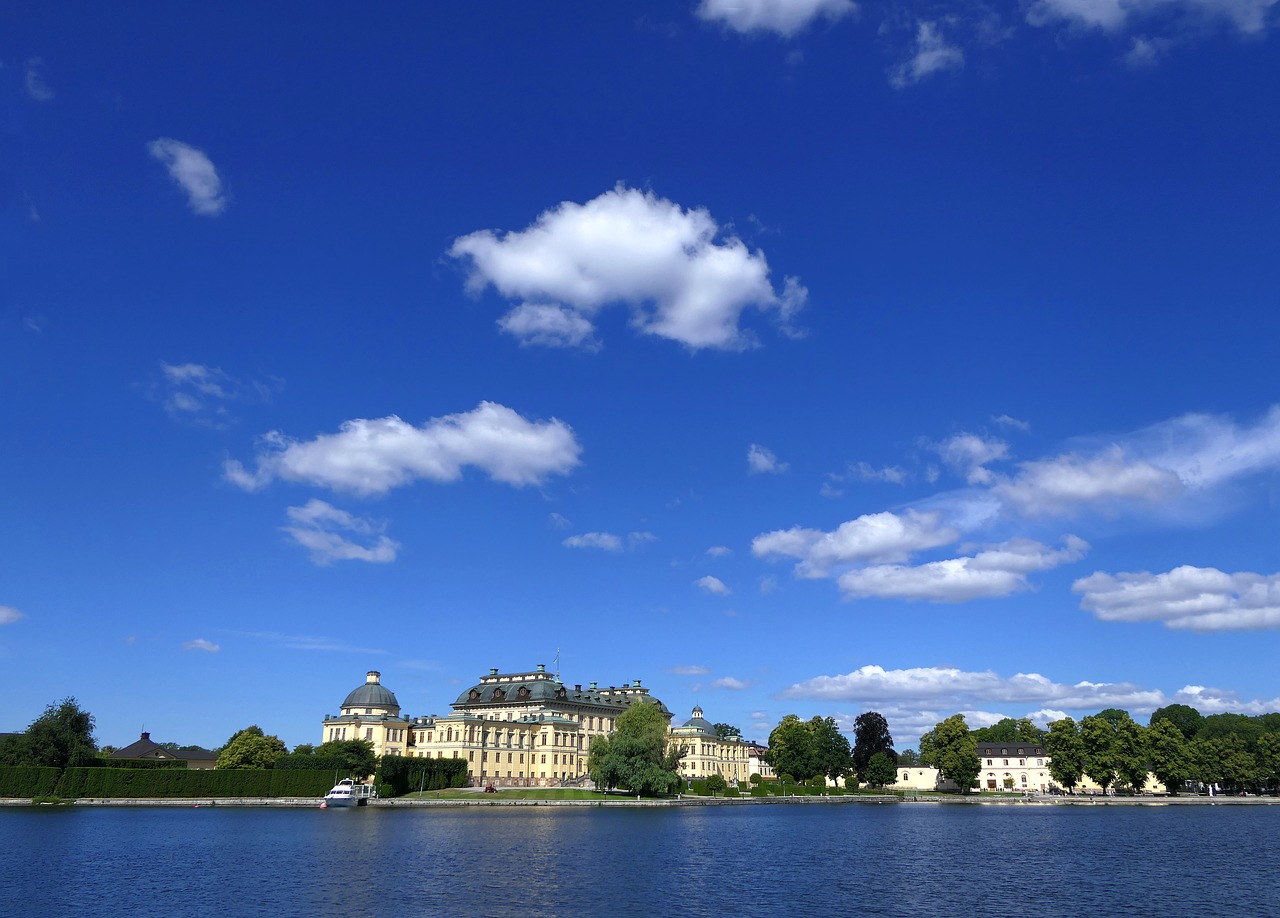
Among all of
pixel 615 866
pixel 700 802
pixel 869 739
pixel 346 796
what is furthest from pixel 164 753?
pixel 615 866

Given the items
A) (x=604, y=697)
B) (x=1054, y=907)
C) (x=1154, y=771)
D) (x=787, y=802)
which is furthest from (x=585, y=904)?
(x=604, y=697)

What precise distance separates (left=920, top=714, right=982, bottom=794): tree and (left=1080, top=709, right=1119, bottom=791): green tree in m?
16.2

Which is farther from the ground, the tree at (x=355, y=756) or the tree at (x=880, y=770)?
the tree at (x=355, y=756)

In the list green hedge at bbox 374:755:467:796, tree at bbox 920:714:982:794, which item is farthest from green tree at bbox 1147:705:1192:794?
green hedge at bbox 374:755:467:796

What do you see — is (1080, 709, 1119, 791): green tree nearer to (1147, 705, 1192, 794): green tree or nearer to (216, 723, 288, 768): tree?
(1147, 705, 1192, 794): green tree

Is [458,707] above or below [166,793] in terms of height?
above

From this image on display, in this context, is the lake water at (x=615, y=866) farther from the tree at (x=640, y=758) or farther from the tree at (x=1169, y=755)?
the tree at (x=1169, y=755)

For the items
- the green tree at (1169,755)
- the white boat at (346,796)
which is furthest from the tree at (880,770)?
the white boat at (346,796)

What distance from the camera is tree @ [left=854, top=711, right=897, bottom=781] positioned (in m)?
158

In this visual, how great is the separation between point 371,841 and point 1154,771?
116969 millimetres

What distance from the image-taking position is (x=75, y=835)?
66.9 metres

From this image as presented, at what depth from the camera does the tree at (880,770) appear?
503 feet

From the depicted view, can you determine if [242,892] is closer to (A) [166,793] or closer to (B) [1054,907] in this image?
(B) [1054,907]

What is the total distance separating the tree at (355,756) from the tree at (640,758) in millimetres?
26546
